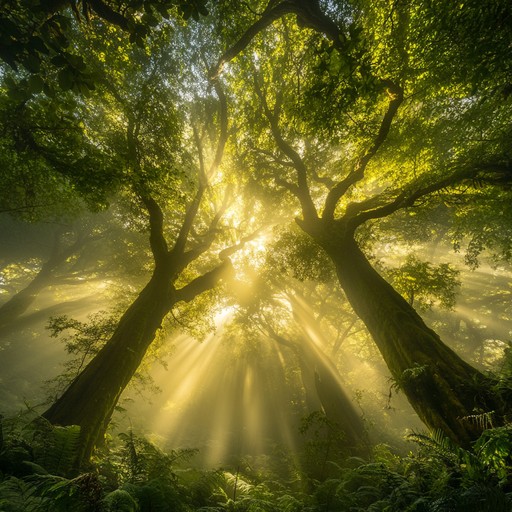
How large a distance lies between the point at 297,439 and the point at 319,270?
1585 cm

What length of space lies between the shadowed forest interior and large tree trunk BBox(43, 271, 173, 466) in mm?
46

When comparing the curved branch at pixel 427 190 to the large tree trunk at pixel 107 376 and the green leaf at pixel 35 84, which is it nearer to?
the large tree trunk at pixel 107 376

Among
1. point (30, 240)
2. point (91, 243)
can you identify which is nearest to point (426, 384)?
point (91, 243)

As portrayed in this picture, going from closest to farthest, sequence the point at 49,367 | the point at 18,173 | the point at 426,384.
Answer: the point at 426,384, the point at 18,173, the point at 49,367

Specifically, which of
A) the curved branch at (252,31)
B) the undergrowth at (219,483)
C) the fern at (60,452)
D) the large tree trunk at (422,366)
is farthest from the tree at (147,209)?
the large tree trunk at (422,366)

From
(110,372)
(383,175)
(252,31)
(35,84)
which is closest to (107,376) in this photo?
(110,372)

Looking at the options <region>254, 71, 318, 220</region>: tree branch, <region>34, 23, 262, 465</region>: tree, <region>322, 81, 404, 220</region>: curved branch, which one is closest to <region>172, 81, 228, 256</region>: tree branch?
<region>34, 23, 262, 465</region>: tree

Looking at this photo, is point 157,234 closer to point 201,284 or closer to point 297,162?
point 201,284

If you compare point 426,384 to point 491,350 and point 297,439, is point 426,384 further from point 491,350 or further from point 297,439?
point 491,350

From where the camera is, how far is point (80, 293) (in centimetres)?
4647

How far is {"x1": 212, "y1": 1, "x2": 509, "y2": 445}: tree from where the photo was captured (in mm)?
4152

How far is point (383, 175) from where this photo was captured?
11.7 m

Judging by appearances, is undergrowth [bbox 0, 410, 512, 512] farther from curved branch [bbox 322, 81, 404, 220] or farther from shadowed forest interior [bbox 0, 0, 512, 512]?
curved branch [bbox 322, 81, 404, 220]

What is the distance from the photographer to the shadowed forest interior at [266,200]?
328cm
